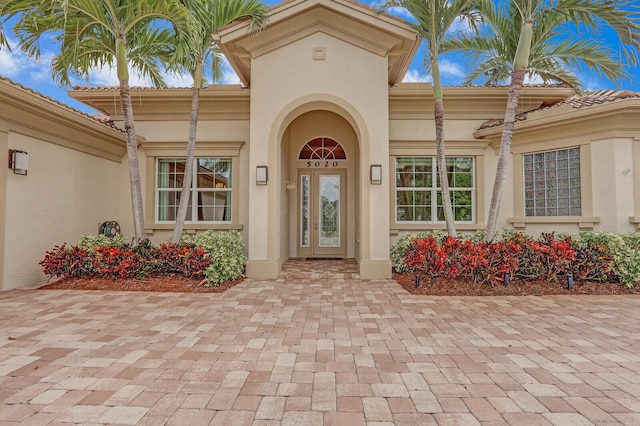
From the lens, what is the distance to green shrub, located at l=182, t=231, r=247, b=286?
21.5ft

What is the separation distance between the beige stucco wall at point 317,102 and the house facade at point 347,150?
0.9 inches

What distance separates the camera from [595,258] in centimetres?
638

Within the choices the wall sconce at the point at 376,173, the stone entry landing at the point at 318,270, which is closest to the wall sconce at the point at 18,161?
the stone entry landing at the point at 318,270

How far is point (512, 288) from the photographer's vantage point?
616 centimetres

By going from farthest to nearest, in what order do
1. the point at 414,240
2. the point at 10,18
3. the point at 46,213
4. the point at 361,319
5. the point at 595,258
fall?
the point at 414,240 < the point at 46,213 < the point at 595,258 < the point at 10,18 < the point at 361,319

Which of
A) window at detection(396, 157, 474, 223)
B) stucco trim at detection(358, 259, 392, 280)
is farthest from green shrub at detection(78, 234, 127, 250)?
window at detection(396, 157, 474, 223)

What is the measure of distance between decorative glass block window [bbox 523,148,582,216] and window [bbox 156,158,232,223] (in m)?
7.73

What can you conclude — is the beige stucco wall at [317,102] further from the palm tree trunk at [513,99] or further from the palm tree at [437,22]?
the palm tree trunk at [513,99]

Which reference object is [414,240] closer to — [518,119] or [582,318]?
[582,318]

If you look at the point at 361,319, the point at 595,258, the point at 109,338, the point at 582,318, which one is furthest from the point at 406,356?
the point at 595,258

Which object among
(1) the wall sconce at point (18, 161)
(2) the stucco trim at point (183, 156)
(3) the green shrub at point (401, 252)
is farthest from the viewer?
(2) the stucco trim at point (183, 156)

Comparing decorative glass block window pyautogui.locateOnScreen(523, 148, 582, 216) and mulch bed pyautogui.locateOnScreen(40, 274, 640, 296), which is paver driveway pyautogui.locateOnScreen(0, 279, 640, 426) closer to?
mulch bed pyautogui.locateOnScreen(40, 274, 640, 296)

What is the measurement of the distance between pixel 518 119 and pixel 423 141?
2.32 meters

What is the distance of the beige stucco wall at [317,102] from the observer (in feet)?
24.6
